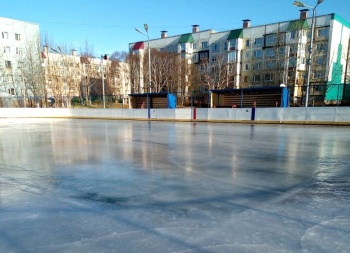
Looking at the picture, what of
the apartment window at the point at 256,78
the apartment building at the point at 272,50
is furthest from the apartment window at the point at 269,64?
the apartment window at the point at 256,78

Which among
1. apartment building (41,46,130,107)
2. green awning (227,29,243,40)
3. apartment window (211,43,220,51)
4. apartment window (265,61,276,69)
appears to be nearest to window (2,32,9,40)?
apartment building (41,46,130,107)

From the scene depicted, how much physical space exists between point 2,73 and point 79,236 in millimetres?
52650

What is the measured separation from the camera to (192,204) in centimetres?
375

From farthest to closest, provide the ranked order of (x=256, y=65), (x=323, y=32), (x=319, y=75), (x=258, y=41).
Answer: (x=256, y=65) < (x=258, y=41) < (x=323, y=32) < (x=319, y=75)

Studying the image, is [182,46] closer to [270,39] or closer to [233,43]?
[233,43]

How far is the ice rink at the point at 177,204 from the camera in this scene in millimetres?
2727

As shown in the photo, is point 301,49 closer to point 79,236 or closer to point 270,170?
point 270,170

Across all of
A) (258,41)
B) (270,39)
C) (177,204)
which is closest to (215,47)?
(258,41)

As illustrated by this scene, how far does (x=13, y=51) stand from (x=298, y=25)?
177ft

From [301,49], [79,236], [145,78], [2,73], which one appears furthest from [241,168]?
[2,73]

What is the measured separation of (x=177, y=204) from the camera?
375 centimetres

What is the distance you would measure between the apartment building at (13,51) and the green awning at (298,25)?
47.5 m

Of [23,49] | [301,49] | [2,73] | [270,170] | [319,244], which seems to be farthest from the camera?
[23,49]

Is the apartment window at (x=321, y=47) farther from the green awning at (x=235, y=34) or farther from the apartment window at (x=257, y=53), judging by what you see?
the green awning at (x=235, y=34)
